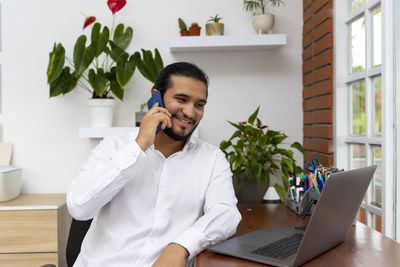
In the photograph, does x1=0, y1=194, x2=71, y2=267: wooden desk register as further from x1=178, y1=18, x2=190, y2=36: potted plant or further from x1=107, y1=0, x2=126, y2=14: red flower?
x1=178, y1=18, x2=190, y2=36: potted plant

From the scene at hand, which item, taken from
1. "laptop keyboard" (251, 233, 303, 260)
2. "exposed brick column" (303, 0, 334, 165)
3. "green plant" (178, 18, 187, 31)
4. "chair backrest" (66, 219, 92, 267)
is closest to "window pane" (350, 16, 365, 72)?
"exposed brick column" (303, 0, 334, 165)

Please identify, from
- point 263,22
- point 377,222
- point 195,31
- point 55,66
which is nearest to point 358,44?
point 263,22

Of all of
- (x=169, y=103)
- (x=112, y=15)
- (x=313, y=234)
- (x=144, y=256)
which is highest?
(x=112, y=15)

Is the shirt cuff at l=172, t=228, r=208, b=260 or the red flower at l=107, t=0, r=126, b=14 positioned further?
the red flower at l=107, t=0, r=126, b=14

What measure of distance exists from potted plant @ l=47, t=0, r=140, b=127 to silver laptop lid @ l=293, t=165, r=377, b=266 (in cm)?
175

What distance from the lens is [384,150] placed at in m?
1.87

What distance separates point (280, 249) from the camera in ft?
A: 4.12

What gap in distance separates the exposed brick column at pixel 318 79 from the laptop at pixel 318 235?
119 cm

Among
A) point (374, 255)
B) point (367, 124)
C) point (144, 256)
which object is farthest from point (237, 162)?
point (374, 255)

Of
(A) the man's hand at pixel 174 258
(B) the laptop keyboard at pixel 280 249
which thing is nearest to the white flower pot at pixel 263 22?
(B) the laptop keyboard at pixel 280 249

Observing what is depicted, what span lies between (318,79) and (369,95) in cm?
55

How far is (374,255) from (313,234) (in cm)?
27

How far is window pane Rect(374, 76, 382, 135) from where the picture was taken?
2002 millimetres

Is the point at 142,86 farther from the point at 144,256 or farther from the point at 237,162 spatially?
the point at 144,256
